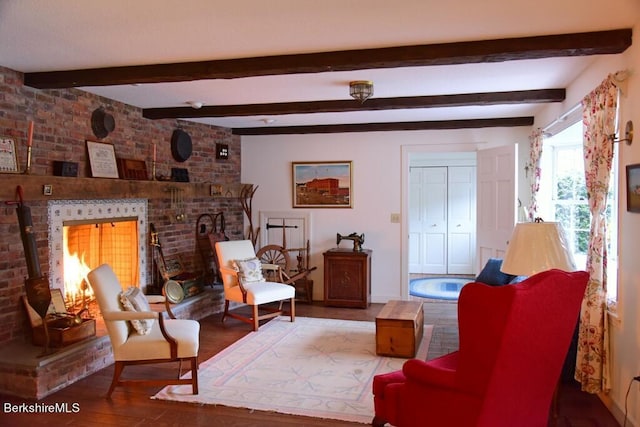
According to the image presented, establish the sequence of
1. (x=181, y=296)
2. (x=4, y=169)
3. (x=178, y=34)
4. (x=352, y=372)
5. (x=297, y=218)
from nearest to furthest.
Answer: (x=178, y=34)
(x=4, y=169)
(x=352, y=372)
(x=181, y=296)
(x=297, y=218)

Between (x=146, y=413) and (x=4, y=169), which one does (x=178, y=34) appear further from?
(x=146, y=413)

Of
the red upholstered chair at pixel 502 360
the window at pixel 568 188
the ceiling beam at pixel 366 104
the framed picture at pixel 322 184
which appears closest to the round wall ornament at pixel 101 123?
the ceiling beam at pixel 366 104

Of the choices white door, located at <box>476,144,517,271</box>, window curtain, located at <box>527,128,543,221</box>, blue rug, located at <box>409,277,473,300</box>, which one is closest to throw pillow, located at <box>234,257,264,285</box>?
blue rug, located at <box>409,277,473,300</box>

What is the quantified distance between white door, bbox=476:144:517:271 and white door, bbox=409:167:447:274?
2.67 metres

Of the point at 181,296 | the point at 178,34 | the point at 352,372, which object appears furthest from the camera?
the point at 181,296

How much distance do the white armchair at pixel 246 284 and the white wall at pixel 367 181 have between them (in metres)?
1.35

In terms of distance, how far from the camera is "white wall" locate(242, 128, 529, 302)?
22.4 ft

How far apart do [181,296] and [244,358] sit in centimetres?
143

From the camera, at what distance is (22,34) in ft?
10.0

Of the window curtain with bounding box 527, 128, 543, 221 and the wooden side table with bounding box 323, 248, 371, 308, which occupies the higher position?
the window curtain with bounding box 527, 128, 543, 221

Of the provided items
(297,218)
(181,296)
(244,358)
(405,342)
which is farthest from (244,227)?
(405,342)

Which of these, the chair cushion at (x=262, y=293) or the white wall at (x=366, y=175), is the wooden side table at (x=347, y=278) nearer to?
the white wall at (x=366, y=175)

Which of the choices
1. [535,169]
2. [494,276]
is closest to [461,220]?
[535,169]

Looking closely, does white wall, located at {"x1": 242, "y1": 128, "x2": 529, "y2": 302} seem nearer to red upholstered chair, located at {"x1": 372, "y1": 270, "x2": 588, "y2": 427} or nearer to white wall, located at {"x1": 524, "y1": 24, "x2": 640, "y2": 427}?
white wall, located at {"x1": 524, "y1": 24, "x2": 640, "y2": 427}
